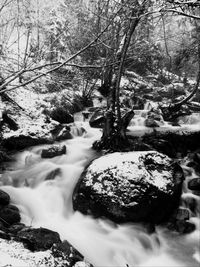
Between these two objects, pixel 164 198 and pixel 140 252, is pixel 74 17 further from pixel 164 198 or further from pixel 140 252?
pixel 140 252

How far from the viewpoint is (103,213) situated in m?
5.76

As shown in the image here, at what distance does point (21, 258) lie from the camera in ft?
10.5

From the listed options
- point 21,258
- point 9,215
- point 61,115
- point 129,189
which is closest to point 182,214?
point 129,189

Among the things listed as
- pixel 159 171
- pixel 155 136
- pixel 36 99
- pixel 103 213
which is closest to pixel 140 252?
pixel 103 213

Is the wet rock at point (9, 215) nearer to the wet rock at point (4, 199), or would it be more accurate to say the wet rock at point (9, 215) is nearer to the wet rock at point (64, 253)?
the wet rock at point (4, 199)

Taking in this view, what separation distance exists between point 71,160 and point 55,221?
7.53ft

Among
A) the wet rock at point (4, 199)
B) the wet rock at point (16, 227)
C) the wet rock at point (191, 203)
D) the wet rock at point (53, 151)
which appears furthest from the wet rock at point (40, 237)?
the wet rock at point (53, 151)

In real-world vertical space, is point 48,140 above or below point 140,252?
above

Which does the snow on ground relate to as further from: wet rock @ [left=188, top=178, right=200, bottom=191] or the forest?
wet rock @ [left=188, top=178, right=200, bottom=191]

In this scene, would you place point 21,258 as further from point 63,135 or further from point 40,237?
point 63,135

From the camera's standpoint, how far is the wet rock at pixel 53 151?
8.05m

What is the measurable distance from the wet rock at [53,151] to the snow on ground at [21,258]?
14.9 ft

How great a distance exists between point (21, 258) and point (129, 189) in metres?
2.84

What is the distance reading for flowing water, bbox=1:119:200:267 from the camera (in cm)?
520
